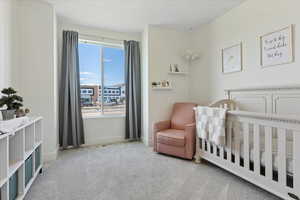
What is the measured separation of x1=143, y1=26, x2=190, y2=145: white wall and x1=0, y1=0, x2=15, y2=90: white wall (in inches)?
86.4

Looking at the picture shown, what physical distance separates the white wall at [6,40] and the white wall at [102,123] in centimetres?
98

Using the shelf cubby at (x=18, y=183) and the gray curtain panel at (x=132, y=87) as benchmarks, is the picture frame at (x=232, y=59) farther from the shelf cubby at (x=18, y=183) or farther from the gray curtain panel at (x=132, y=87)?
the shelf cubby at (x=18, y=183)

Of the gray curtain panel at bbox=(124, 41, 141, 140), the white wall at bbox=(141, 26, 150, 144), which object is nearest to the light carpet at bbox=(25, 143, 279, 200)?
the white wall at bbox=(141, 26, 150, 144)

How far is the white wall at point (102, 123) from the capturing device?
3.38 meters

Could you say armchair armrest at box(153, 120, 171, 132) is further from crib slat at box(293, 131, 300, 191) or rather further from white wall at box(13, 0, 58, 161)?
crib slat at box(293, 131, 300, 191)

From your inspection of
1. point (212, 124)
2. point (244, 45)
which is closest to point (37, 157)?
point (212, 124)

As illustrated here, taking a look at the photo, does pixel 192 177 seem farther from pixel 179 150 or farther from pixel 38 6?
pixel 38 6

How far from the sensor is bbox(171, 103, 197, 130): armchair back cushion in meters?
3.06

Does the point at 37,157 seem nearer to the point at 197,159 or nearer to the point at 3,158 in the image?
the point at 3,158

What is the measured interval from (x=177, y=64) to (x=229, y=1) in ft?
4.75

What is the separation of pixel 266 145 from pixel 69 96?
3.12m

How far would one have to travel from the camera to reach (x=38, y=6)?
2490 mm

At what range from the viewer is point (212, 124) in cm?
213

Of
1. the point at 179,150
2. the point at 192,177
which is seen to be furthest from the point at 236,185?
the point at 179,150
